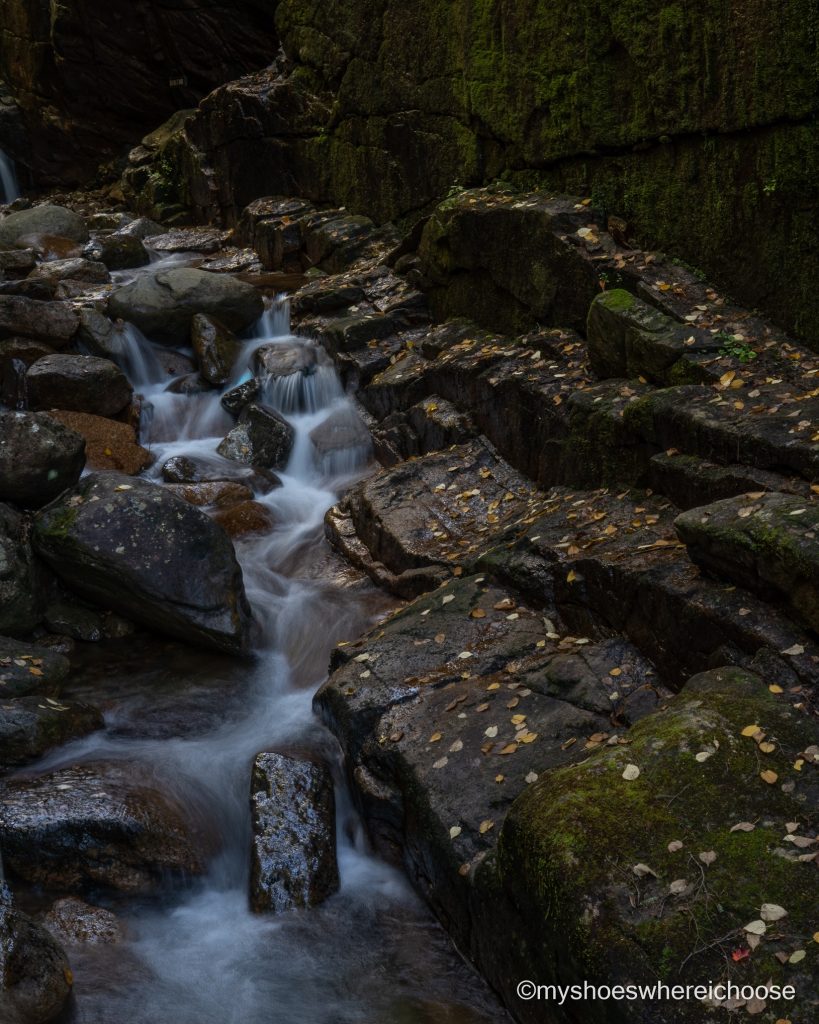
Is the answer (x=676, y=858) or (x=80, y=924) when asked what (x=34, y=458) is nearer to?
(x=80, y=924)

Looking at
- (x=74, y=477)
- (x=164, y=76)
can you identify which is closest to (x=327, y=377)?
(x=74, y=477)

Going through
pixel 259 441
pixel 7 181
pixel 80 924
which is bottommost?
pixel 80 924

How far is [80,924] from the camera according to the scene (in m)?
5.60

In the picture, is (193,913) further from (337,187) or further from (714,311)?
(337,187)

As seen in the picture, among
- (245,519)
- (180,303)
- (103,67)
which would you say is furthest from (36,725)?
(103,67)

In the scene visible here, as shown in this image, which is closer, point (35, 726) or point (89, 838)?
point (89, 838)

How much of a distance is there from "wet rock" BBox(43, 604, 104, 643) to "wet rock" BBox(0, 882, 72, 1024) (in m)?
3.79

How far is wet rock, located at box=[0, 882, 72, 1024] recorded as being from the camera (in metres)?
4.46

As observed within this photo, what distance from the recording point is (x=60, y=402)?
11.1 metres

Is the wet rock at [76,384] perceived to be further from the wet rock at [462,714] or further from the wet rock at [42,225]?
the wet rock at [42,225]

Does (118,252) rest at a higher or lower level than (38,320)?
lower

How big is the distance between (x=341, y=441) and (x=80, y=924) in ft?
23.0

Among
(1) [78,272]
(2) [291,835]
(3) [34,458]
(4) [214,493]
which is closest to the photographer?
(2) [291,835]

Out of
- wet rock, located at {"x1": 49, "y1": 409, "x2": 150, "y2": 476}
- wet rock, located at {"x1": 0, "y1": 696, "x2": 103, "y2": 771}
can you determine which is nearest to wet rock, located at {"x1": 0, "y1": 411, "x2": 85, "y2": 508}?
wet rock, located at {"x1": 49, "y1": 409, "x2": 150, "y2": 476}
